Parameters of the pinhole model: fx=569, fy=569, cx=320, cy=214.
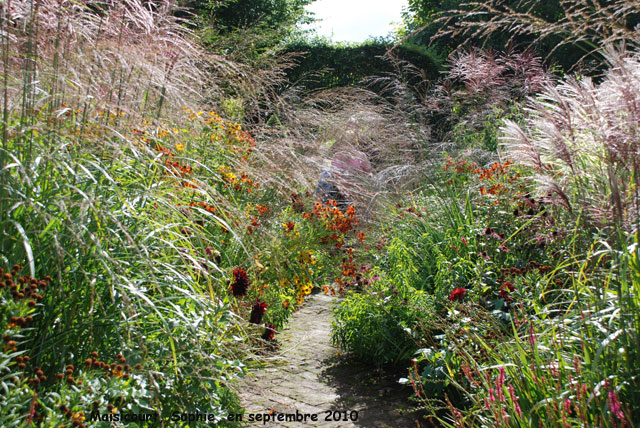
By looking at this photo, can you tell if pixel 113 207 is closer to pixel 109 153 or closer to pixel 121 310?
pixel 109 153

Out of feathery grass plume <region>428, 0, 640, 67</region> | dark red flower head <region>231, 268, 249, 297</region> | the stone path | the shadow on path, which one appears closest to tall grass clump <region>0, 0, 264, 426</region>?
dark red flower head <region>231, 268, 249, 297</region>

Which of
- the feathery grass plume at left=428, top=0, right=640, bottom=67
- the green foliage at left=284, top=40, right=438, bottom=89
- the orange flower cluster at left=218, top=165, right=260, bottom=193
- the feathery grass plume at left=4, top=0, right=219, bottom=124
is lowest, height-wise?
the orange flower cluster at left=218, top=165, right=260, bottom=193

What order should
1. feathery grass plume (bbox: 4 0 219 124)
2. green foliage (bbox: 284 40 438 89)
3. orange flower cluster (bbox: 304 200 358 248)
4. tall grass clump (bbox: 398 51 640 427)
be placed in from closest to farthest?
tall grass clump (bbox: 398 51 640 427)
feathery grass plume (bbox: 4 0 219 124)
orange flower cluster (bbox: 304 200 358 248)
green foliage (bbox: 284 40 438 89)

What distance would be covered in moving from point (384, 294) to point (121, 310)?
222 centimetres

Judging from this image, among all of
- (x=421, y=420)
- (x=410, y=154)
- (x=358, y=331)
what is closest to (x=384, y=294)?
(x=358, y=331)

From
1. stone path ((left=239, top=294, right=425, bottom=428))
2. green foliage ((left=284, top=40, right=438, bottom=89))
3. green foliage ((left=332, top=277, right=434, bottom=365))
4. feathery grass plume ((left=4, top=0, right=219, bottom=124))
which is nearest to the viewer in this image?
feathery grass plume ((left=4, top=0, right=219, bottom=124))

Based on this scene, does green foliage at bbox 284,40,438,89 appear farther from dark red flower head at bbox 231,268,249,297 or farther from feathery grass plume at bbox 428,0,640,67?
dark red flower head at bbox 231,268,249,297

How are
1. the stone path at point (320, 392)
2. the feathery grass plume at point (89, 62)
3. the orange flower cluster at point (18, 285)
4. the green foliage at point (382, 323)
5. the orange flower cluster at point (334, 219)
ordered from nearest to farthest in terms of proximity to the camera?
the orange flower cluster at point (18, 285), the feathery grass plume at point (89, 62), the stone path at point (320, 392), the green foliage at point (382, 323), the orange flower cluster at point (334, 219)

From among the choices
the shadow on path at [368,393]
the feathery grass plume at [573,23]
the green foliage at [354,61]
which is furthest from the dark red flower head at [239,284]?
the green foliage at [354,61]

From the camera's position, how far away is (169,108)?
336 centimetres

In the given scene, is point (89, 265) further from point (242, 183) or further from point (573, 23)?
point (242, 183)

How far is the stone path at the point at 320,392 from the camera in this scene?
10.1 ft

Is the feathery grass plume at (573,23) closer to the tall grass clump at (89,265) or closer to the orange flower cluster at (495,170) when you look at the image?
the orange flower cluster at (495,170)

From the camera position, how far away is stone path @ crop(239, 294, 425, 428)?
3076 millimetres
